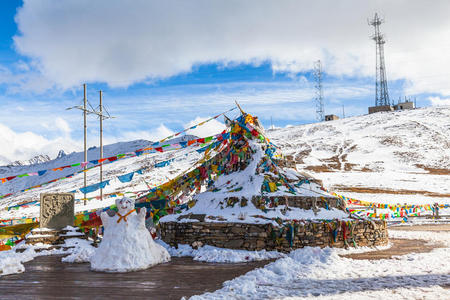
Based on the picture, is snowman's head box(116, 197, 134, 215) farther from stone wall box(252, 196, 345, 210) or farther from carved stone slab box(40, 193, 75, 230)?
carved stone slab box(40, 193, 75, 230)

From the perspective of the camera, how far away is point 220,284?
8.02 metres

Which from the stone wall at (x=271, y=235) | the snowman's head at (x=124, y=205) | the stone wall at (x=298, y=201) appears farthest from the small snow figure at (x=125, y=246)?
the stone wall at (x=298, y=201)

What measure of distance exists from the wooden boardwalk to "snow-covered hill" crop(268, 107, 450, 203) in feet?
103

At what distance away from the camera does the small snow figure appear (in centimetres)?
969

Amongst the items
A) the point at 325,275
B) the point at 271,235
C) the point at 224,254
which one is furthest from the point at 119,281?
the point at 271,235

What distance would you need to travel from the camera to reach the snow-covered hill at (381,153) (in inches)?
1796

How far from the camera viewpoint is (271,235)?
11.9 metres

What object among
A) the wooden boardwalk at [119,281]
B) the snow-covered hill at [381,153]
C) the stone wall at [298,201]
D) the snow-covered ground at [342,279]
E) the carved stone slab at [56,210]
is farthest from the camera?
the snow-covered hill at [381,153]

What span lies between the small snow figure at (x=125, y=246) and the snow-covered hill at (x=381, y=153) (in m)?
31.6

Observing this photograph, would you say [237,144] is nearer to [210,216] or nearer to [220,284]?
[210,216]

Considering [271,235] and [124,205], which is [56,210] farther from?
[271,235]

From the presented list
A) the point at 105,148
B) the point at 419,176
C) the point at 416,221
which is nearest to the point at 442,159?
the point at 419,176

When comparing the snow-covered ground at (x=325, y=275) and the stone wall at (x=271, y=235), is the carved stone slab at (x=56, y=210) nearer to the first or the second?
the snow-covered ground at (x=325, y=275)

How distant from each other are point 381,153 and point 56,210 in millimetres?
68419
